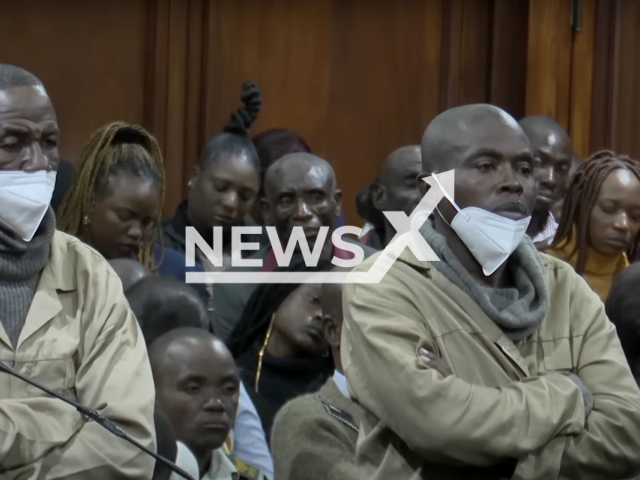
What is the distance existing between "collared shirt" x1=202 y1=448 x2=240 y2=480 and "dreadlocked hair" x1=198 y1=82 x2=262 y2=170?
1.62m

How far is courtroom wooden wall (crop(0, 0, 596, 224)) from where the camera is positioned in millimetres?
5598

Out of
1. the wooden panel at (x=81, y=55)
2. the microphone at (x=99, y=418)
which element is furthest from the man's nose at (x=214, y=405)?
the wooden panel at (x=81, y=55)

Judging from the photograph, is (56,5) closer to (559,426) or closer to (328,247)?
(328,247)

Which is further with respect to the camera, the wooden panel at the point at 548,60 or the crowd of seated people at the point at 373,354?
the wooden panel at the point at 548,60

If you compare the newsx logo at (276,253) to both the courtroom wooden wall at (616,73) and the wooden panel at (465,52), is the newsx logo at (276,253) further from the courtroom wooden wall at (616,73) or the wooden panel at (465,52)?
the courtroom wooden wall at (616,73)

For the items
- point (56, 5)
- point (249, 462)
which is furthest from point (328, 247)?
point (56, 5)

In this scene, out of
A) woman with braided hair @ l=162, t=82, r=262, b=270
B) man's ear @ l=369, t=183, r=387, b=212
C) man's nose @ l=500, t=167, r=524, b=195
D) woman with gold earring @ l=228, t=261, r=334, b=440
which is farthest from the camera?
man's ear @ l=369, t=183, r=387, b=212

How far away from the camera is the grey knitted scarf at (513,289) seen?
300 centimetres

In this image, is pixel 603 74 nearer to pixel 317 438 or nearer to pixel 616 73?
pixel 616 73

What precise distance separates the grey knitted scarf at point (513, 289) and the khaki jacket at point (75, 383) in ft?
2.13

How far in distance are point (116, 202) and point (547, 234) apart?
1463mm

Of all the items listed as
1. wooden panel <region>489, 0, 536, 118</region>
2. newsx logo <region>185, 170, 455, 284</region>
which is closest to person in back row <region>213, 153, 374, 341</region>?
newsx logo <region>185, 170, 455, 284</region>

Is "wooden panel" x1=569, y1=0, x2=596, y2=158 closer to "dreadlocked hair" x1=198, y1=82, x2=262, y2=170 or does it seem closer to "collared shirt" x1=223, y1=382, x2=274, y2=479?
"dreadlocked hair" x1=198, y1=82, x2=262, y2=170

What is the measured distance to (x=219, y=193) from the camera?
5023mm
